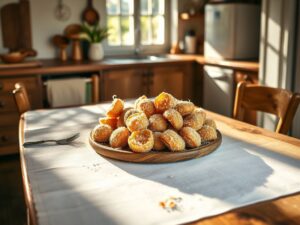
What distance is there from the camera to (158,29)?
4492 mm

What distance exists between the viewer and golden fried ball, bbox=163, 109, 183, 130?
1211 mm

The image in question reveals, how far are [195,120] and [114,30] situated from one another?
10.3 feet

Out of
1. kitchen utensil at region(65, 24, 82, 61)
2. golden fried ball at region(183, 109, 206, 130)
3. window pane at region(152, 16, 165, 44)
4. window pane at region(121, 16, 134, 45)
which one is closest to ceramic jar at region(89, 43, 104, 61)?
kitchen utensil at region(65, 24, 82, 61)

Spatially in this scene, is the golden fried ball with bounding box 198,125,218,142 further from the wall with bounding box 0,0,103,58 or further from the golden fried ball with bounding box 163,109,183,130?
the wall with bounding box 0,0,103,58

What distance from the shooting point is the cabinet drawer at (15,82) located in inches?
124

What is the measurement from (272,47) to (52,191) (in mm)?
2424

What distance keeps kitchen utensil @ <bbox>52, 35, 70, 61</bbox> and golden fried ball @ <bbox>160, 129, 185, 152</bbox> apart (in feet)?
9.37

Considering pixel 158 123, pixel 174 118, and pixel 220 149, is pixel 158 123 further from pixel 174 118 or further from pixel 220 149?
pixel 220 149

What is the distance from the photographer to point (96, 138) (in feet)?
4.23

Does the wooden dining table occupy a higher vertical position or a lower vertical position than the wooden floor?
higher

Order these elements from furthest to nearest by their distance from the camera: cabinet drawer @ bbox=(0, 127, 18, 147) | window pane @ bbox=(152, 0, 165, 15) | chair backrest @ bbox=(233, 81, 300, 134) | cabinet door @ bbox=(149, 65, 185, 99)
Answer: window pane @ bbox=(152, 0, 165, 15) < cabinet door @ bbox=(149, 65, 185, 99) < cabinet drawer @ bbox=(0, 127, 18, 147) < chair backrest @ bbox=(233, 81, 300, 134)

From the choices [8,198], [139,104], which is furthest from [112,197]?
[8,198]

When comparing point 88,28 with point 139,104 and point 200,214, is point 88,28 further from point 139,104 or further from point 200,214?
point 200,214

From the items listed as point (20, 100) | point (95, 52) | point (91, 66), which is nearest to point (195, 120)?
point (20, 100)
